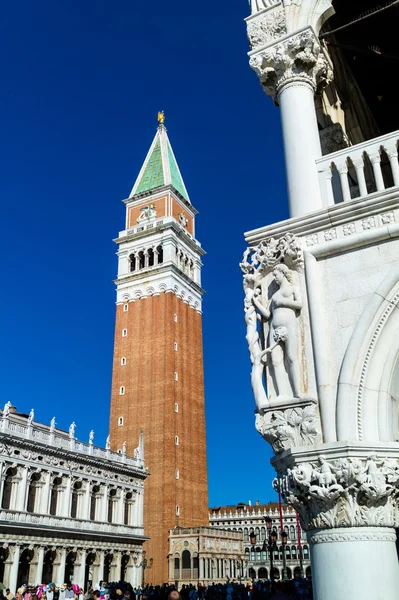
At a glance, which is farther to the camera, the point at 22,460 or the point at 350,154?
the point at 22,460

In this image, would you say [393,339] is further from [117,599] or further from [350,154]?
[117,599]

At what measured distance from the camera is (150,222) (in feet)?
206

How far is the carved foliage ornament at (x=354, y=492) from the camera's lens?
4.17 meters

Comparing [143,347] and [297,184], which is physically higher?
[143,347]

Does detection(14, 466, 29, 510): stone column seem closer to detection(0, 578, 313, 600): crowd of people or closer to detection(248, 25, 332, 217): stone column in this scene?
detection(0, 578, 313, 600): crowd of people

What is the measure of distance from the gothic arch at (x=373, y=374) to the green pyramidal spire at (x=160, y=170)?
60.9 meters

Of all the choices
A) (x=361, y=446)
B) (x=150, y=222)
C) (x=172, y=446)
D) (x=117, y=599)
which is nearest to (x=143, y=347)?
(x=172, y=446)

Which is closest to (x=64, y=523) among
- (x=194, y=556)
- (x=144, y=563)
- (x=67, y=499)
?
(x=67, y=499)

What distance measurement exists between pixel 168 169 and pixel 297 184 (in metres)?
62.4

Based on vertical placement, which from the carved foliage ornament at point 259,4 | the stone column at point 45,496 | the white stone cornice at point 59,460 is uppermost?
the white stone cornice at point 59,460

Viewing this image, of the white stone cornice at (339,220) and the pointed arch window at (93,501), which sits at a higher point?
the pointed arch window at (93,501)

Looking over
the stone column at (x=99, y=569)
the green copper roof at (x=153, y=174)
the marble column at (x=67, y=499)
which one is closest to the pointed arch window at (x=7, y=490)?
the marble column at (x=67, y=499)

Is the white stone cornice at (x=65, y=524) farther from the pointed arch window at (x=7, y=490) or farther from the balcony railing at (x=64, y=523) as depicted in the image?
the pointed arch window at (x=7, y=490)

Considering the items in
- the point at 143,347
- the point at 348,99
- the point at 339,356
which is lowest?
the point at 339,356
